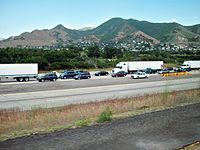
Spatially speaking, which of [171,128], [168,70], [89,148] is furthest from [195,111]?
[168,70]

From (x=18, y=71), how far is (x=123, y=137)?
4055cm

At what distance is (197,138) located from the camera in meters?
10.2

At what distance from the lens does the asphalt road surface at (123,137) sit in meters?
9.04

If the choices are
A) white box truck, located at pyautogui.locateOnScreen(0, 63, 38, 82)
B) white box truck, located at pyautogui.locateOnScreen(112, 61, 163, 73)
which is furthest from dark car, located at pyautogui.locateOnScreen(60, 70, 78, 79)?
white box truck, located at pyautogui.locateOnScreen(112, 61, 163, 73)

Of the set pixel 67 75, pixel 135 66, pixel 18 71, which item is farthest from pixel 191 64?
pixel 18 71

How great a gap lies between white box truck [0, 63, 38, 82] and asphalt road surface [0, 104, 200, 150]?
3770 centimetres

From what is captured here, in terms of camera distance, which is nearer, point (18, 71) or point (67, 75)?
point (18, 71)

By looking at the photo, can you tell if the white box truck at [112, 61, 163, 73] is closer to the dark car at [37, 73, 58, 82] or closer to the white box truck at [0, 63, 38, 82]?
the dark car at [37, 73, 58, 82]

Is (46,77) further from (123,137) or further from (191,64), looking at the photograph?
(191,64)

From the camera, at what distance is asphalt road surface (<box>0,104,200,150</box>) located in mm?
9039

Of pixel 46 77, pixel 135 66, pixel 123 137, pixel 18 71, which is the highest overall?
pixel 135 66

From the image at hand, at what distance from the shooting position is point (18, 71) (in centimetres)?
4778

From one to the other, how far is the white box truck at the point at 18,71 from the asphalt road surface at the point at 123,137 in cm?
3770

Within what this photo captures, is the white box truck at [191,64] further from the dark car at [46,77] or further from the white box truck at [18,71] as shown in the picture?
the white box truck at [18,71]
